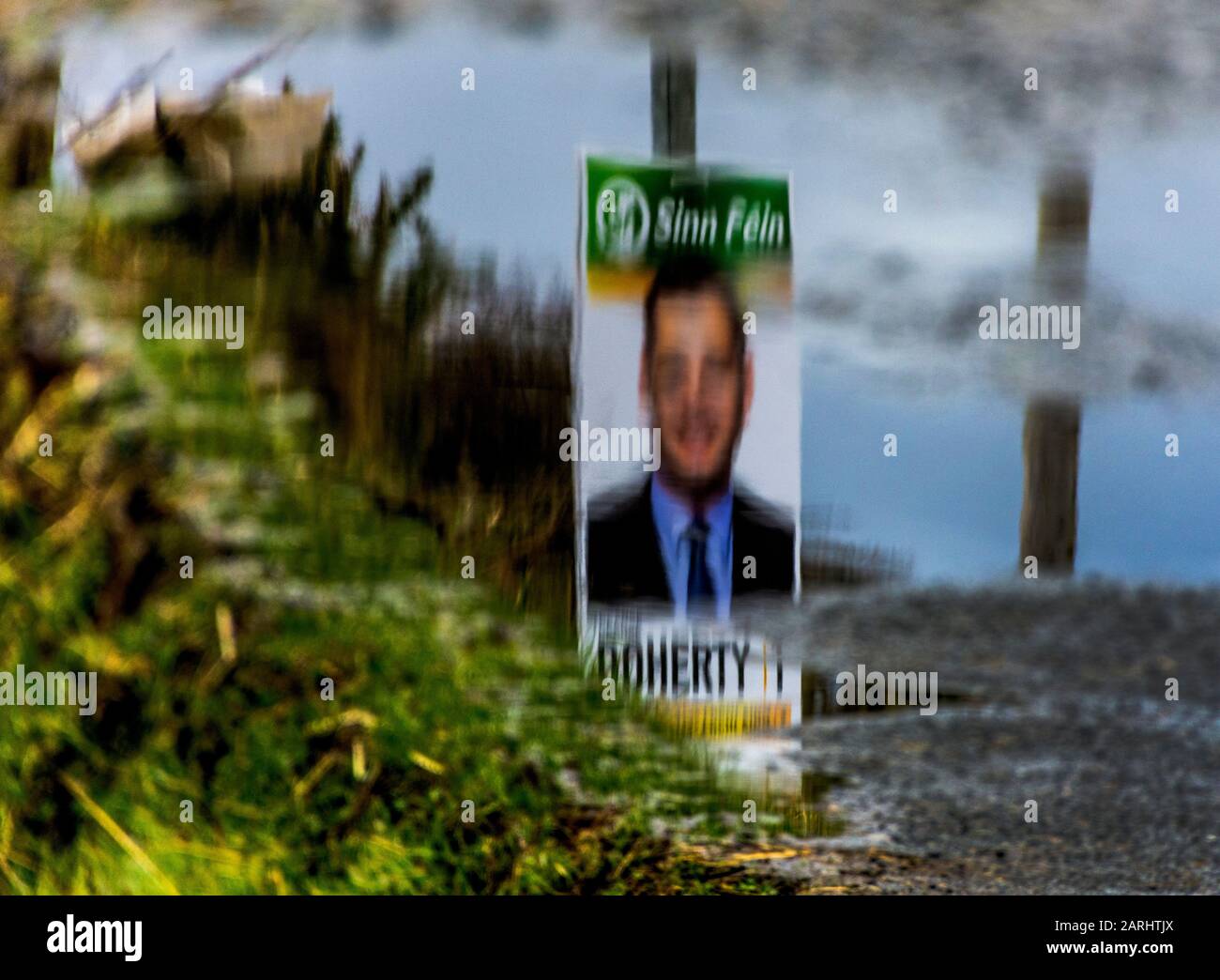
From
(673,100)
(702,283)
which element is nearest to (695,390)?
(702,283)

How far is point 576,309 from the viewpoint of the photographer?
331 centimetres

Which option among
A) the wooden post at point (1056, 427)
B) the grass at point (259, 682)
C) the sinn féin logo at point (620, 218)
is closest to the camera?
the grass at point (259, 682)

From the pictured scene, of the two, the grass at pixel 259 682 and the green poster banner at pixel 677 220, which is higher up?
the green poster banner at pixel 677 220

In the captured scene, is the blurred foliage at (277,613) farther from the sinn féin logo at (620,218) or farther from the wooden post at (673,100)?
the wooden post at (673,100)

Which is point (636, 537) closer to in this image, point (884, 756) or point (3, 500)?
point (884, 756)

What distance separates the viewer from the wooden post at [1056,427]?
374 cm

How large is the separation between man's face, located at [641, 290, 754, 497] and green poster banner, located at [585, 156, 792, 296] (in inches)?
5.0

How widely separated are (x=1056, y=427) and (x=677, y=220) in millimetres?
1401

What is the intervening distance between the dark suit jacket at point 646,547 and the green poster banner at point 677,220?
0.53 m

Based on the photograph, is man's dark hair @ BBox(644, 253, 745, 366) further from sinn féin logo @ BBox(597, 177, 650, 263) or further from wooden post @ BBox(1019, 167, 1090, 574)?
wooden post @ BBox(1019, 167, 1090, 574)

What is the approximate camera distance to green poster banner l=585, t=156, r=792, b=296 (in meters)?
3.24

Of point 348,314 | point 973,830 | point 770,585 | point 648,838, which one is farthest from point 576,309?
point 973,830

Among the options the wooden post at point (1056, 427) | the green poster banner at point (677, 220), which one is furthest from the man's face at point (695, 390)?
the wooden post at point (1056, 427)

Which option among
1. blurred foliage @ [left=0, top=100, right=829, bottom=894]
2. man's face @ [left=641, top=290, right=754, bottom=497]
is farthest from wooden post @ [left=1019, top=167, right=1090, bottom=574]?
blurred foliage @ [left=0, top=100, right=829, bottom=894]
